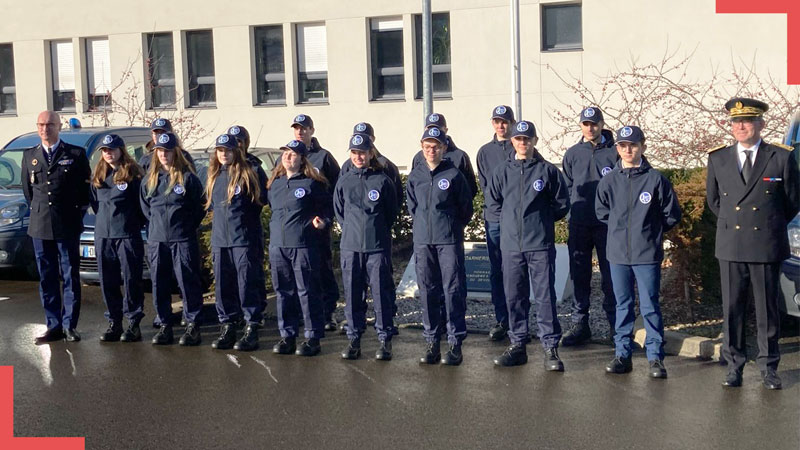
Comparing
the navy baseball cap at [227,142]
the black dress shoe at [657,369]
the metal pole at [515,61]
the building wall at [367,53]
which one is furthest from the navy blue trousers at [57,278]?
the building wall at [367,53]

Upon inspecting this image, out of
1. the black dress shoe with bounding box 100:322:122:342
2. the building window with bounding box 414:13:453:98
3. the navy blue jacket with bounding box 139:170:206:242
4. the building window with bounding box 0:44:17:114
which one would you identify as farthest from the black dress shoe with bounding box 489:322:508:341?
the building window with bounding box 0:44:17:114

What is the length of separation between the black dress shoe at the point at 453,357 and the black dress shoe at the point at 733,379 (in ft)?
6.80

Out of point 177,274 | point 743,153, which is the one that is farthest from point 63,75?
point 743,153

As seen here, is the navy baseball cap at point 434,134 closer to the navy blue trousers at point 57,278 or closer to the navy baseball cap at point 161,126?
the navy baseball cap at point 161,126

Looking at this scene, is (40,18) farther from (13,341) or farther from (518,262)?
(518,262)

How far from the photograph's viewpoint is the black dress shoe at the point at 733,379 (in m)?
7.56

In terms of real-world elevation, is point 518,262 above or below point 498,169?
below

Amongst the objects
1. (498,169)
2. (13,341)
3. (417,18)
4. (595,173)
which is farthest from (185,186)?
(417,18)

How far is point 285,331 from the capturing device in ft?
29.4

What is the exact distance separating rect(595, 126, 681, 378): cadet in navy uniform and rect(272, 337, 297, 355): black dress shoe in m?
2.70

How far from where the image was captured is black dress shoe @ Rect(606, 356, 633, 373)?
26.3 feet

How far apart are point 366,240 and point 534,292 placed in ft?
4.74

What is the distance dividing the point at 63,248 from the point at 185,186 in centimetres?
133

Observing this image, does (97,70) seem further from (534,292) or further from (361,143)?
(534,292)
